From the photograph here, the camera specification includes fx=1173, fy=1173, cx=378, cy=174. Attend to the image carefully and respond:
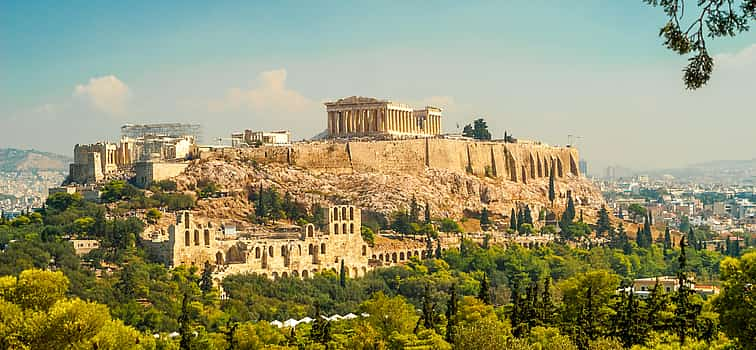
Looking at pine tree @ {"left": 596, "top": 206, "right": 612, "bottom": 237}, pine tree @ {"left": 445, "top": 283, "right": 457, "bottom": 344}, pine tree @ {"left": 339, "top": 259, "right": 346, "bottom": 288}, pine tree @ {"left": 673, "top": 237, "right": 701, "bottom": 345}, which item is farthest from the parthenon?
pine tree @ {"left": 673, "top": 237, "right": 701, "bottom": 345}

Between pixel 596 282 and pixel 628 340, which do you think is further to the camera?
pixel 596 282

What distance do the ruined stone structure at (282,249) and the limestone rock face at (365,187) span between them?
7.33 metres

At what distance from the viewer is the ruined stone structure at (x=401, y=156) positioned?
9562 centimetres

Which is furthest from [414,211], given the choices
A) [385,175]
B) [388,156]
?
[388,156]

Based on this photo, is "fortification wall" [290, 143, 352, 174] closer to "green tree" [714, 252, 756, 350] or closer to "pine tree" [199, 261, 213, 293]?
"pine tree" [199, 261, 213, 293]

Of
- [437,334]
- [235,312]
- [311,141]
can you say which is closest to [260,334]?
[437,334]

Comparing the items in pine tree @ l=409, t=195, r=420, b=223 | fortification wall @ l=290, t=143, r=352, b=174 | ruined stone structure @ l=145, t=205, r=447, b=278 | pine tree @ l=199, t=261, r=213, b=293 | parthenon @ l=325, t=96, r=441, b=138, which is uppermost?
parthenon @ l=325, t=96, r=441, b=138

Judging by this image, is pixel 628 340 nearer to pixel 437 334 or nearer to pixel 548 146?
pixel 437 334

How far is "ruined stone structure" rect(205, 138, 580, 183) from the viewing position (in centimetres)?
9562

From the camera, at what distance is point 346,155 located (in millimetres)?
97938

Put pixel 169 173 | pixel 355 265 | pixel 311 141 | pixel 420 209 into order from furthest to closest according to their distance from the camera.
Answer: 1. pixel 311 141
2. pixel 420 209
3. pixel 169 173
4. pixel 355 265

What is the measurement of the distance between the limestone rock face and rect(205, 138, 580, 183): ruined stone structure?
39.2 inches

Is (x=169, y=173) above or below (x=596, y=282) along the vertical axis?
above

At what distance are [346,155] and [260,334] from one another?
162ft
